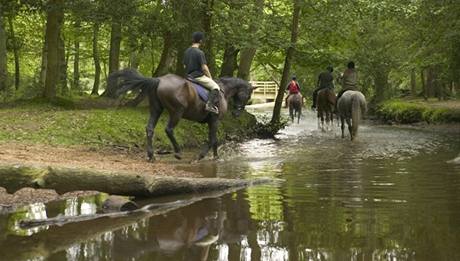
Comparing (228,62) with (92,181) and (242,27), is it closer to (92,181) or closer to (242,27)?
(242,27)

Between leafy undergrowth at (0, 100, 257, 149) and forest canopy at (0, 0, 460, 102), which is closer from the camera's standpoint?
leafy undergrowth at (0, 100, 257, 149)

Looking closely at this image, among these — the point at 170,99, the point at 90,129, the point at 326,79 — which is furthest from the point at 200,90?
the point at 326,79

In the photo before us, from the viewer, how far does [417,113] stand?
92.1ft

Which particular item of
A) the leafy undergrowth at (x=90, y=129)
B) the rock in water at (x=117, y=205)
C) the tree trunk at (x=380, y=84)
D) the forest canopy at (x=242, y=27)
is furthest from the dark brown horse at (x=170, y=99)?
the tree trunk at (x=380, y=84)

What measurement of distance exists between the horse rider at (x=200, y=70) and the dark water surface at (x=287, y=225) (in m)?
2.94

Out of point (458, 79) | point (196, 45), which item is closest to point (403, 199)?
point (196, 45)

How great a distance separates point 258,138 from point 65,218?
14579mm

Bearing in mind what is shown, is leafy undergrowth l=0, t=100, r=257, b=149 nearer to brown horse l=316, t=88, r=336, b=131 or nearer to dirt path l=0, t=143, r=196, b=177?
dirt path l=0, t=143, r=196, b=177

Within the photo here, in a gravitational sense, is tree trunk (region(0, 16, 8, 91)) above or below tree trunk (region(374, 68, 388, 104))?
above

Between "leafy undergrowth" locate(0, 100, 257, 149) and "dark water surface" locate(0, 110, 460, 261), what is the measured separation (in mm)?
4778

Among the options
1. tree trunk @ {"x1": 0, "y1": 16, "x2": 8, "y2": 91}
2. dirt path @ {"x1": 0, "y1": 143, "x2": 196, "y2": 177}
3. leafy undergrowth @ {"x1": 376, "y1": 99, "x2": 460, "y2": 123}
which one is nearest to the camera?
dirt path @ {"x1": 0, "y1": 143, "x2": 196, "y2": 177}

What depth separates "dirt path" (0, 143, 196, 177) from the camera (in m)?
9.61

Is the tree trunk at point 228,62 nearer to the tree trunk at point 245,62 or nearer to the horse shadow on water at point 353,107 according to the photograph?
the tree trunk at point 245,62

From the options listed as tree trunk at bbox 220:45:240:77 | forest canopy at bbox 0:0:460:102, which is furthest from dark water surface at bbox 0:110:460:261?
tree trunk at bbox 220:45:240:77
